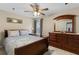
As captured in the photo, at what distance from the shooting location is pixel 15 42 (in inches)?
65.7

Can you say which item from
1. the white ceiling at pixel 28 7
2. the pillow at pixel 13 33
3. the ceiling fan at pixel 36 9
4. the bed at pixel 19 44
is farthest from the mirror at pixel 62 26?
A: the pillow at pixel 13 33

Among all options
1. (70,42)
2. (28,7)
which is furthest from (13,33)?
(70,42)

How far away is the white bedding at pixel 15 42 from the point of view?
1586 mm

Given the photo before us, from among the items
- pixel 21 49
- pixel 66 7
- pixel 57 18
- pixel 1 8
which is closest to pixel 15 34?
pixel 21 49

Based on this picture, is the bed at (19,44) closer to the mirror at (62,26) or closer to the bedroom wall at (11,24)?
the bedroom wall at (11,24)

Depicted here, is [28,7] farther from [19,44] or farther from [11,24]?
[19,44]

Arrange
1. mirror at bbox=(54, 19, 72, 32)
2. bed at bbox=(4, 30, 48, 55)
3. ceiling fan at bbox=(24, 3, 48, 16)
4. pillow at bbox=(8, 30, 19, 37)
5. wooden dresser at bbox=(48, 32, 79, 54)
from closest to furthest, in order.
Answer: bed at bbox=(4, 30, 48, 55), ceiling fan at bbox=(24, 3, 48, 16), pillow at bbox=(8, 30, 19, 37), mirror at bbox=(54, 19, 72, 32), wooden dresser at bbox=(48, 32, 79, 54)

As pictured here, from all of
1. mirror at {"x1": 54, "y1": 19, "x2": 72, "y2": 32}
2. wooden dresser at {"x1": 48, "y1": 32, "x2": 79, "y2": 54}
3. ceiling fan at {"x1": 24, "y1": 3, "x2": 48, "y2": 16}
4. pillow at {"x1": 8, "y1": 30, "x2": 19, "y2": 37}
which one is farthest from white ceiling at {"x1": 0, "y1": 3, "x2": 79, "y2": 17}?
wooden dresser at {"x1": 48, "y1": 32, "x2": 79, "y2": 54}

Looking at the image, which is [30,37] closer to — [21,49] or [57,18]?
[21,49]

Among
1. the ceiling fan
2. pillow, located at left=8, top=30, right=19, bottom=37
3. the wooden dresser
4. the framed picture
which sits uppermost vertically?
the ceiling fan

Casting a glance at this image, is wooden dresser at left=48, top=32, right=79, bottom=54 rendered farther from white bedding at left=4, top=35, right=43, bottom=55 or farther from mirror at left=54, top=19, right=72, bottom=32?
white bedding at left=4, top=35, right=43, bottom=55

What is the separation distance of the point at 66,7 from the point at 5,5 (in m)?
1.18

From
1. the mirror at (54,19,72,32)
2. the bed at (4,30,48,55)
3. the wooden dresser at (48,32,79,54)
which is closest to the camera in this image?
the bed at (4,30,48,55)

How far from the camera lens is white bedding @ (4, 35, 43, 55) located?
5.20ft
